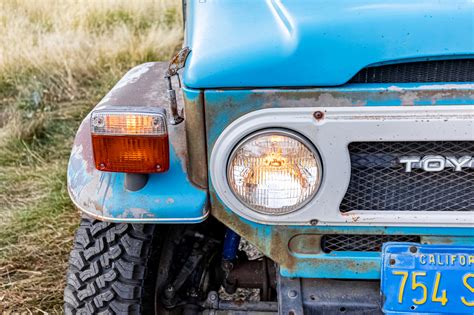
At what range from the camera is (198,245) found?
86.9 inches

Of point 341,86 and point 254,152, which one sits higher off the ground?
point 341,86

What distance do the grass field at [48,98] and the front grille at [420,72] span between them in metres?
2.03

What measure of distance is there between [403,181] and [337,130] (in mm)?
272

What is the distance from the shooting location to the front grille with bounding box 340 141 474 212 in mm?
1641

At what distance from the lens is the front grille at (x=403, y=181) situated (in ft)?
5.38

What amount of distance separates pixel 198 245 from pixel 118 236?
0.33 meters

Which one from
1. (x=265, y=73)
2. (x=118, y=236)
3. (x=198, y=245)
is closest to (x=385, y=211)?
(x=265, y=73)

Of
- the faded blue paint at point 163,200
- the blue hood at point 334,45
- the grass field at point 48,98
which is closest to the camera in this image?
the blue hood at point 334,45

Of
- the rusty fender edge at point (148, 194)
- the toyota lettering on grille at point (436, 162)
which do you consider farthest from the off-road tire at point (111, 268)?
the toyota lettering on grille at point (436, 162)

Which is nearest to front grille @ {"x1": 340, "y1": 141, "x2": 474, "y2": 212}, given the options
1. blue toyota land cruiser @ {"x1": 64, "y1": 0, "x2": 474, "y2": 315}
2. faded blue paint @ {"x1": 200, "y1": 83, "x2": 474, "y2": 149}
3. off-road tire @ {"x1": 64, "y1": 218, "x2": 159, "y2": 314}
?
blue toyota land cruiser @ {"x1": 64, "y1": 0, "x2": 474, "y2": 315}

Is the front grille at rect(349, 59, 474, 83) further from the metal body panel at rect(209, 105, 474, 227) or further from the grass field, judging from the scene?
the grass field

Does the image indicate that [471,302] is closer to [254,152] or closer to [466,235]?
[466,235]

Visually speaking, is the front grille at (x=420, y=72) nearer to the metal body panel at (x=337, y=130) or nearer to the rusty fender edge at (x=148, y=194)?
the metal body panel at (x=337, y=130)

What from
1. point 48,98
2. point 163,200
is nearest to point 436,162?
point 163,200
